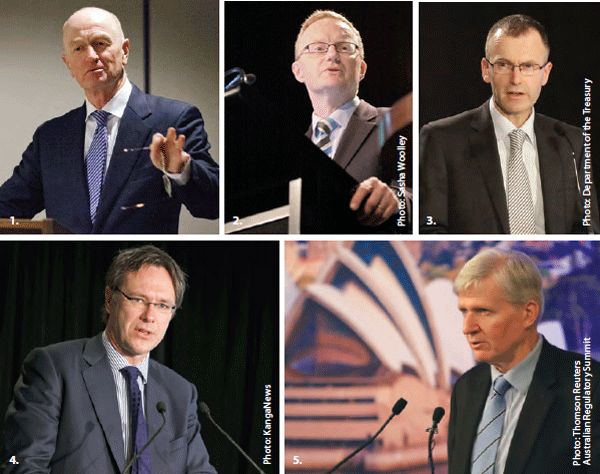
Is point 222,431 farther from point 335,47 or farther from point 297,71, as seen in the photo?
point 335,47

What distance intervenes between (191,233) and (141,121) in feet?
1.75

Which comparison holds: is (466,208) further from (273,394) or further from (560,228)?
(273,394)

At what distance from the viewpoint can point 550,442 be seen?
3408mm

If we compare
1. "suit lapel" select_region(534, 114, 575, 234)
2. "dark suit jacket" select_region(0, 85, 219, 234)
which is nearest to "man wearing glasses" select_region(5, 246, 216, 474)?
"dark suit jacket" select_region(0, 85, 219, 234)

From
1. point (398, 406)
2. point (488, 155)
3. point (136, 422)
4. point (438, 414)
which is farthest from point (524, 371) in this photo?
point (136, 422)

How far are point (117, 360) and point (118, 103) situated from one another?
111 cm

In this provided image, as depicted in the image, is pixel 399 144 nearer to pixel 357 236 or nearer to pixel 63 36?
pixel 357 236

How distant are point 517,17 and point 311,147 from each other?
1066mm

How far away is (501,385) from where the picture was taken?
3438 millimetres

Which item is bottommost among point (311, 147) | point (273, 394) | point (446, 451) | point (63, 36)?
point (446, 451)

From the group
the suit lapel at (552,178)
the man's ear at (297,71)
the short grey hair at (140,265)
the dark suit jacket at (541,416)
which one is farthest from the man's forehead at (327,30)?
the dark suit jacket at (541,416)

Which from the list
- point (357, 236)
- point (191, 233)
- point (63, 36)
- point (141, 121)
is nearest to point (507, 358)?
point (357, 236)

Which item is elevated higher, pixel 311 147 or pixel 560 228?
pixel 311 147

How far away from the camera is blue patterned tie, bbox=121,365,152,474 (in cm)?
331
